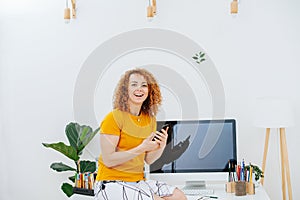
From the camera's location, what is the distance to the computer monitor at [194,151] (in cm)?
311

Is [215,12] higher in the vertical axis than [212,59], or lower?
higher

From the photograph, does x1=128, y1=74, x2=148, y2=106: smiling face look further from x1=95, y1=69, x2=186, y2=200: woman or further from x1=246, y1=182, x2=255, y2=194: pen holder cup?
x1=246, y1=182, x2=255, y2=194: pen holder cup

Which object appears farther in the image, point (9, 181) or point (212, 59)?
point (9, 181)

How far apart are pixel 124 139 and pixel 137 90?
27 centimetres

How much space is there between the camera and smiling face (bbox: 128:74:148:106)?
244cm

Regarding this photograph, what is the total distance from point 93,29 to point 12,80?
0.82 m

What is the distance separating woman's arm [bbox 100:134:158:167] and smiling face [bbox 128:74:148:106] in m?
0.21

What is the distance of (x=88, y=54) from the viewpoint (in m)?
3.84

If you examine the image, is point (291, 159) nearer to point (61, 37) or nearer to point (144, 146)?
point (144, 146)

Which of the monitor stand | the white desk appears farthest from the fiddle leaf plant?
the white desk

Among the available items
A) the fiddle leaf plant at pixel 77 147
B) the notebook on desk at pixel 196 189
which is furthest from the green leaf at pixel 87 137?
the notebook on desk at pixel 196 189

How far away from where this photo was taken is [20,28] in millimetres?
3928

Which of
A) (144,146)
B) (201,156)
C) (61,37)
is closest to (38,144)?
(61,37)

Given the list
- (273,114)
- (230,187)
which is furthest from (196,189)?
(273,114)
